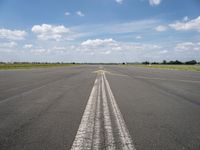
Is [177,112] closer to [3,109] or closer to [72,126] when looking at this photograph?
[72,126]

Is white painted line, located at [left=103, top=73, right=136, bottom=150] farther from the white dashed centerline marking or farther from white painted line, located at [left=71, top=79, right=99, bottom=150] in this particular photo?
white painted line, located at [left=71, top=79, right=99, bottom=150]

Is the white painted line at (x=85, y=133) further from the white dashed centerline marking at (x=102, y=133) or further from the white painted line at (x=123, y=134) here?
the white painted line at (x=123, y=134)

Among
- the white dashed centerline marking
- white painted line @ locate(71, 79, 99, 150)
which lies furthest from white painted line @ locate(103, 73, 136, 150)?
white painted line @ locate(71, 79, 99, 150)

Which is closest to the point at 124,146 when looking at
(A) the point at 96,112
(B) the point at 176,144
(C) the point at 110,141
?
(C) the point at 110,141

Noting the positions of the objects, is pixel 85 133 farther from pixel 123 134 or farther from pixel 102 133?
pixel 123 134

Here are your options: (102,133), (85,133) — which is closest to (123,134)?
(102,133)

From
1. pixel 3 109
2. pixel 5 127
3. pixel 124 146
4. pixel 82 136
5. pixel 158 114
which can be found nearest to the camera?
pixel 124 146

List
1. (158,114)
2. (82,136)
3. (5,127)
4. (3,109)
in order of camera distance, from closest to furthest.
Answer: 1. (82,136)
2. (5,127)
3. (158,114)
4. (3,109)

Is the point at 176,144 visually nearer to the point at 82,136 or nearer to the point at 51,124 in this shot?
the point at 82,136

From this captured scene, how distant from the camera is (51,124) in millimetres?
4773

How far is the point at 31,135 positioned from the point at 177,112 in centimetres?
421

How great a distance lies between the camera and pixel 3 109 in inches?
252

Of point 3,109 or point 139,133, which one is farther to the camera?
point 3,109

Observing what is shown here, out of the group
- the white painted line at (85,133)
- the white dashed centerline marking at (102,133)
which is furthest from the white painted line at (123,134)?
the white painted line at (85,133)
